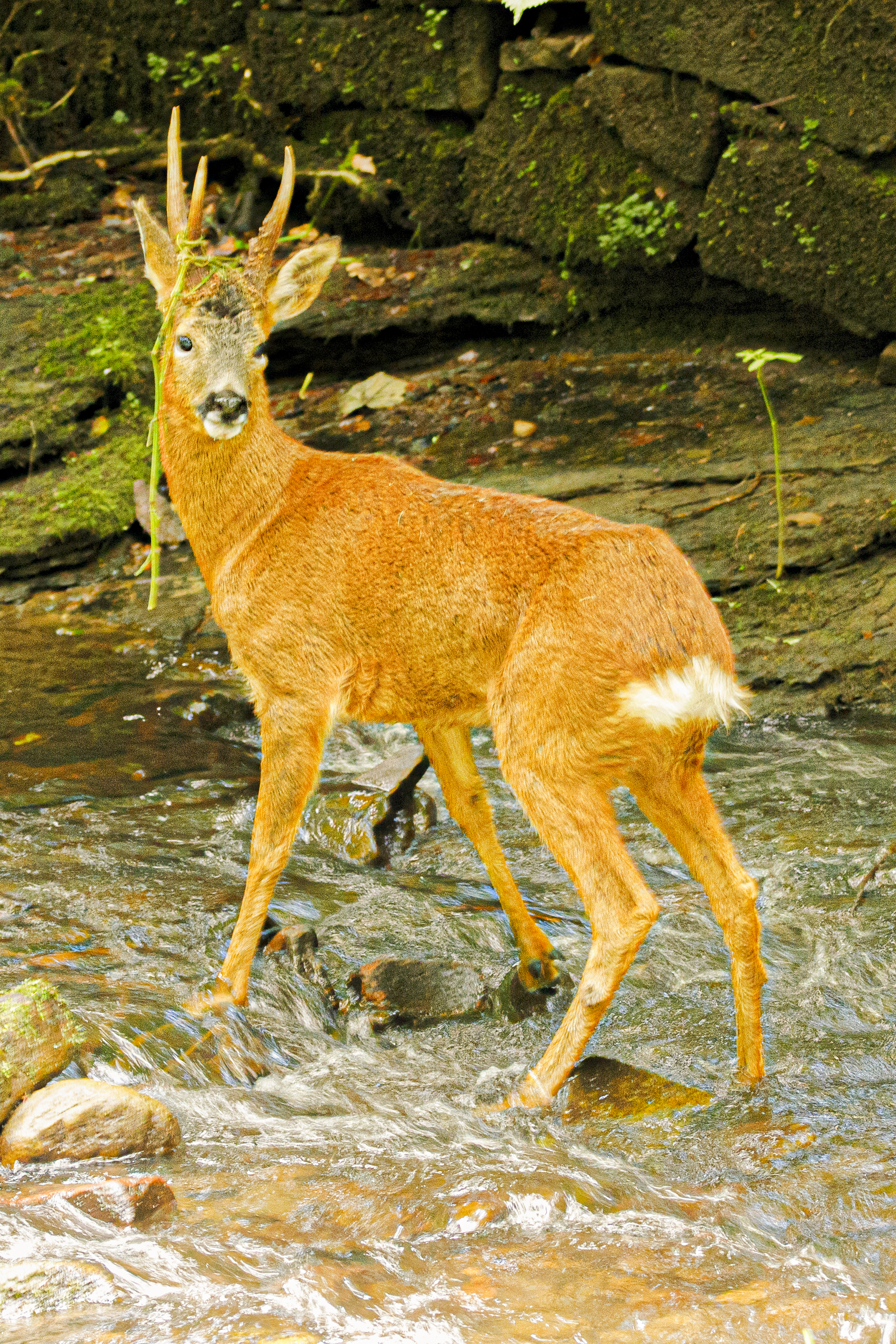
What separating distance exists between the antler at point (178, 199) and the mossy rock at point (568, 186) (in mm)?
5716

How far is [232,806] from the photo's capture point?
258 inches

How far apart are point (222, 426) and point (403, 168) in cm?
766

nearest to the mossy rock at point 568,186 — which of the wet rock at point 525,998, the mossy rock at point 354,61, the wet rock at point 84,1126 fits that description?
the mossy rock at point 354,61

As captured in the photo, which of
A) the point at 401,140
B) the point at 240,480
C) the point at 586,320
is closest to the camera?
the point at 240,480

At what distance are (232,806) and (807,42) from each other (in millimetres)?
6671

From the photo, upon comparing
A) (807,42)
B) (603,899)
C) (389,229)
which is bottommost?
(603,899)

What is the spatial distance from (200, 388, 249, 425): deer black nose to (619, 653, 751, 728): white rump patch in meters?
1.92

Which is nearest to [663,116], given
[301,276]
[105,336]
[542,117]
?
[542,117]

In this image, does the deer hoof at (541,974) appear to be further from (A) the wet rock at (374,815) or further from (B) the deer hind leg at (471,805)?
(A) the wet rock at (374,815)

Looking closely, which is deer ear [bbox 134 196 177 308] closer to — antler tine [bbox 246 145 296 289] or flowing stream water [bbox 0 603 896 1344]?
antler tine [bbox 246 145 296 289]

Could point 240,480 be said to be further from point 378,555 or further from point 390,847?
point 390,847

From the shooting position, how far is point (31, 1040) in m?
3.90

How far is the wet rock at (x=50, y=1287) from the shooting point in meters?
2.96

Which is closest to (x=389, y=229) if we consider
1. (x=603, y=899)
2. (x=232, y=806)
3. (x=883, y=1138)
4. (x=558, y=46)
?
(x=558, y=46)
